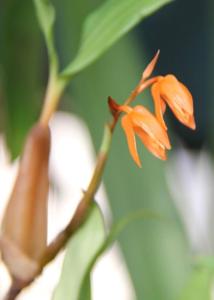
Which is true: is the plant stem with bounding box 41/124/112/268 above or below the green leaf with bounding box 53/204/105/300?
above

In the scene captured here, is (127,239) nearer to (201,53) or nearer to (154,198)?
(154,198)

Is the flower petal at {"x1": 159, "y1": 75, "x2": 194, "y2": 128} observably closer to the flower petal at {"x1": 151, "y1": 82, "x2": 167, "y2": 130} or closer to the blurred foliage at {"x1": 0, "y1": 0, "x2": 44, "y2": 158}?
the flower petal at {"x1": 151, "y1": 82, "x2": 167, "y2": 130}

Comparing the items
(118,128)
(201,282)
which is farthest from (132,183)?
(201,282)

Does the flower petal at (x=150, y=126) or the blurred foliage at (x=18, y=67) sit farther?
the blurred foliage at (x=18, y=67)

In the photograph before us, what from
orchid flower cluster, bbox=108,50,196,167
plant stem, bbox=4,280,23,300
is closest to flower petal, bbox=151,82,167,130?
orchid flower cluster, bbox=108,50,196,167

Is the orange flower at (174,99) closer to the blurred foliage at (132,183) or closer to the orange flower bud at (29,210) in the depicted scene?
the orange flower bud at (29,210)

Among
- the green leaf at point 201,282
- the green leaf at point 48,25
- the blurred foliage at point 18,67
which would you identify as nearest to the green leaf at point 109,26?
the green leaf at point 48,25
